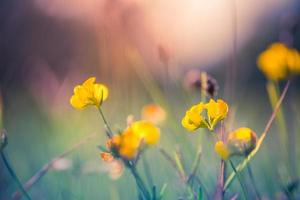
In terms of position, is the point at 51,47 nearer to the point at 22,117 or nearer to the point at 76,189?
the point at 22,117

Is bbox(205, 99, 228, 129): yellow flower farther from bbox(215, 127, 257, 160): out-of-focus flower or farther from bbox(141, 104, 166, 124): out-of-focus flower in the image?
bbox(141, 104, 166, 124): out-of-focus flower

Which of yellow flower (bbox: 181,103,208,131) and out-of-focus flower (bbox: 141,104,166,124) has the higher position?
Answer: yellow flower (bbox: 181,103,208,131)

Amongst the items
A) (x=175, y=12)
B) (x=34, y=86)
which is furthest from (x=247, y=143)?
(x=34, y=86)

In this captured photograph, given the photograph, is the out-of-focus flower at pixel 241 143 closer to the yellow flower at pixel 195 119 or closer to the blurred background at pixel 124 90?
the yellow flower at pixel 195 119

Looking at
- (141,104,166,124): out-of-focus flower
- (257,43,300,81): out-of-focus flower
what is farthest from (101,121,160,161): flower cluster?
(141,104,166,124): out-of-focus flower

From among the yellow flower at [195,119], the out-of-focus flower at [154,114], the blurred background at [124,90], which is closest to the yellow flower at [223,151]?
the yellow flower at [195,119]

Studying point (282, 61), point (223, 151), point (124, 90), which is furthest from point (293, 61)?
point (124, 90)
